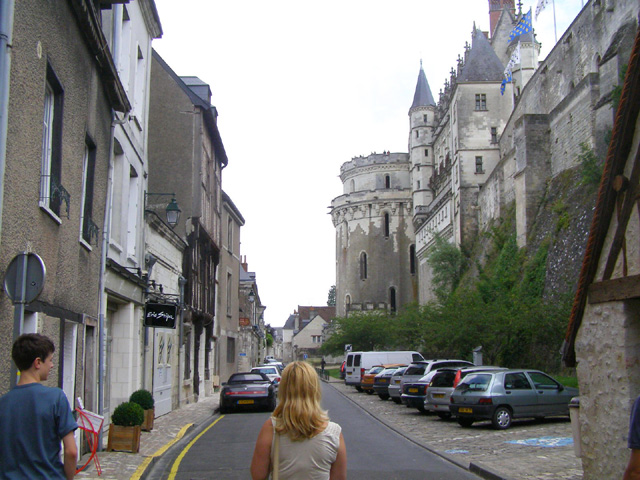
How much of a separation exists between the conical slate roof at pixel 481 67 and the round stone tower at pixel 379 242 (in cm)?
2636

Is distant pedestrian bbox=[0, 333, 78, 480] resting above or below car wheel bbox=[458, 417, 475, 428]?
above

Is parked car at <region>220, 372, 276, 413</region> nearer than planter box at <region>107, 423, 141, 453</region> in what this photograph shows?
No

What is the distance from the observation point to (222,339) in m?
37.4

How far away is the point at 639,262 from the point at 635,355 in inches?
→ 42.5

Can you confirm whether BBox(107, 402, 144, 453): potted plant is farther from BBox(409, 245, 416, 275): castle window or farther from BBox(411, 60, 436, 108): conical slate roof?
BBox(409, 245, 416, 275): castle window

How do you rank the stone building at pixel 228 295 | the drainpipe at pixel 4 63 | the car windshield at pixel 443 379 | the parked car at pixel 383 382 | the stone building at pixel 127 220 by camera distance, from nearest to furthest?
the drainpipe at pixel 4 63
the stone building at pixel 127 220
the car windshield at pixel 443 379
the parked car at pixel 383 382
the stone building at pixel 228 295

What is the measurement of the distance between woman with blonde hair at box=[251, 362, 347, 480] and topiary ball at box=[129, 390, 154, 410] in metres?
11.0

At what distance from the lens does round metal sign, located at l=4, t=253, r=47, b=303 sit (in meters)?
5.80

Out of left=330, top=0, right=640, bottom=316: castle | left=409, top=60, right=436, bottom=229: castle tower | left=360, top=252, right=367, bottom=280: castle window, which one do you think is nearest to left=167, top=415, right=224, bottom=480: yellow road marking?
left=330, top=0, right=640, bottom=316: castle

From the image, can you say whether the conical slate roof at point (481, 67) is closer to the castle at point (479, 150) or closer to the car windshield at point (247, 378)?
the castle at point (479, 150)

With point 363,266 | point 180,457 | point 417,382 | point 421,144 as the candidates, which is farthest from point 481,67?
point 180,457

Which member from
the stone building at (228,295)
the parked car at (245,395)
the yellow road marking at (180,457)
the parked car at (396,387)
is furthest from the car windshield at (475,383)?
the stone building at (228,295)

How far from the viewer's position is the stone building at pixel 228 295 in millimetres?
36344

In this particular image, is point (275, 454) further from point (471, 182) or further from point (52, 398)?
point (471, 182)
